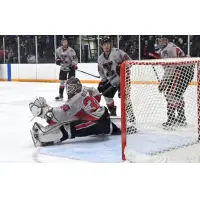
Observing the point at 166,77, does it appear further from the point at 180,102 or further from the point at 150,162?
the point at 150,162

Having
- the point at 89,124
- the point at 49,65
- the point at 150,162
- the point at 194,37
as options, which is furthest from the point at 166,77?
the point at 49,65

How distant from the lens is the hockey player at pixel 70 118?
10.7 feet

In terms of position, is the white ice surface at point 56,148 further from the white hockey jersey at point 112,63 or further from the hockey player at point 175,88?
the white hockey jersey at point 112,63

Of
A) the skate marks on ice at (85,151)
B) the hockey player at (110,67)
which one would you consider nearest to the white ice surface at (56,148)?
the skate marks on ice at (85,151)

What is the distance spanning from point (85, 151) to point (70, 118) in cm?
33

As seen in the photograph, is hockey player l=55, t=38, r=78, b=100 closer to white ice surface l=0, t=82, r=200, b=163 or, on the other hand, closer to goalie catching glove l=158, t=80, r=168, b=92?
white ice surface l=0, t=82, r=200, b=163

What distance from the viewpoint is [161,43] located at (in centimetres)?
434

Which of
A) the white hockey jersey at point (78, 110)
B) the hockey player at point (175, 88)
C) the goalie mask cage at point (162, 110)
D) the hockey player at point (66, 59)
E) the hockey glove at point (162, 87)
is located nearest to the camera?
the goalie mask cage at point (162, 110)

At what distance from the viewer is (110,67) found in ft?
13.6

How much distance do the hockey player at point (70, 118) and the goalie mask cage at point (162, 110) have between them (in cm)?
32

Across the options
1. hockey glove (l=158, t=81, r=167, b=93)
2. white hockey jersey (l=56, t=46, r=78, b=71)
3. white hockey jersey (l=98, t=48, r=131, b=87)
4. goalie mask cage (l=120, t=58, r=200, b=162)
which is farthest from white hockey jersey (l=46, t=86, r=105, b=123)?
white hockey jersey (l=56, t=46, r=78, b=71)

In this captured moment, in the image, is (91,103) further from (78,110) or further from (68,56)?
(68,56)

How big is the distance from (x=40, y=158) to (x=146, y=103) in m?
0.90

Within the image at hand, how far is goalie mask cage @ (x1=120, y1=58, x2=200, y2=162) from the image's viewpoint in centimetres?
Result: 287
